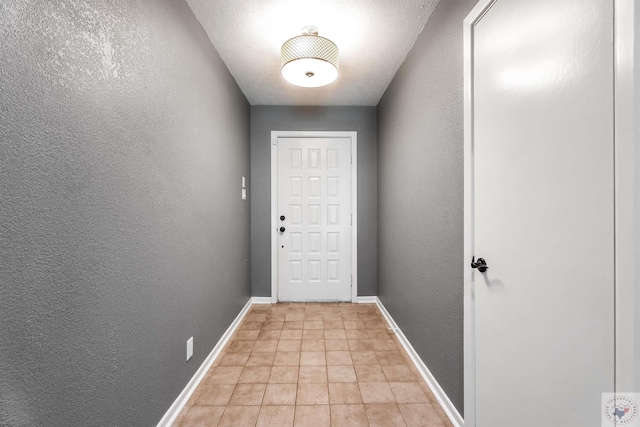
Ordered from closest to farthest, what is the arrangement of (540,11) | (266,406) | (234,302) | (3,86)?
1. (3,86)
2. (540,11)
3. (266,406)
4. (234,302)

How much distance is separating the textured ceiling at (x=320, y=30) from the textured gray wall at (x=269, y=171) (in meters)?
0.61

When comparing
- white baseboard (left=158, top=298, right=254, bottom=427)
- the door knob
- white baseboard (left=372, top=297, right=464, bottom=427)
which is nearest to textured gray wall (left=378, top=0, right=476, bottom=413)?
white baseboard (left=372, top=297, right=464, bottom=427)

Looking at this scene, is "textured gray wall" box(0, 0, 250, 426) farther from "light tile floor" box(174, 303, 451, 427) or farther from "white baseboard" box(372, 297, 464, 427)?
"white baseboard" box(372, 297, 464, 427)

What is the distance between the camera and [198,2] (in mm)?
1708

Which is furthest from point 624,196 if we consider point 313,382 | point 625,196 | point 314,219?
point 314,219

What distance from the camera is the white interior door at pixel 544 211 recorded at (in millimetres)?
743

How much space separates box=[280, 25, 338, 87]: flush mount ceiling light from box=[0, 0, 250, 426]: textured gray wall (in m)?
0.63

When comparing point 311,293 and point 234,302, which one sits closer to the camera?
point 234,302

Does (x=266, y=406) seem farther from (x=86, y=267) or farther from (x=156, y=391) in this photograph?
(x=86, y=267)

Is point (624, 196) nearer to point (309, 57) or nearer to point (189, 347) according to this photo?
point (309, 57)

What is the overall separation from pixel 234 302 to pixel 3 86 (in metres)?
2.35

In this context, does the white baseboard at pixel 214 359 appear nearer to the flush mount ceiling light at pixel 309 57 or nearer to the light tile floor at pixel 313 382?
the light tile floor at pixel 313 382

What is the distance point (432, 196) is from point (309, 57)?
48.3 inches


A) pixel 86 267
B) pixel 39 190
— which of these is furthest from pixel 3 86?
pixel 86 267
